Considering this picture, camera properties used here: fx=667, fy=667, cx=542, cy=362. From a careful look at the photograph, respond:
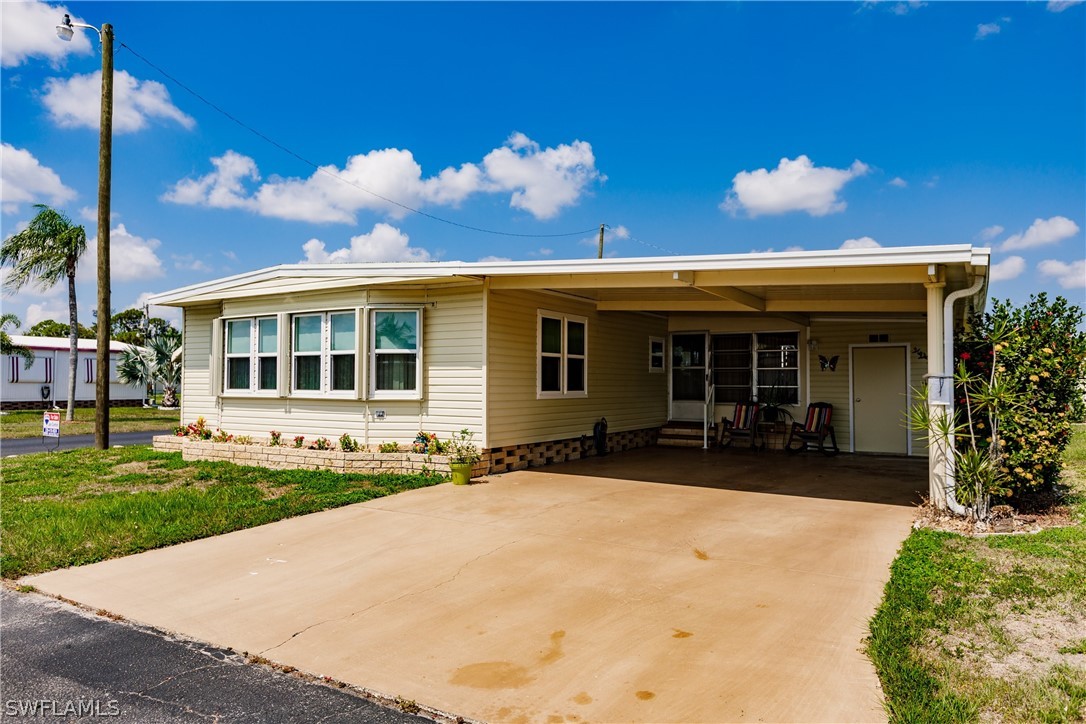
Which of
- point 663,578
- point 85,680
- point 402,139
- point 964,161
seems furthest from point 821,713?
point 402,139

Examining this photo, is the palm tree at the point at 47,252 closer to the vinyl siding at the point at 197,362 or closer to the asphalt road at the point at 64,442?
the asphalt road at the point at 64,442

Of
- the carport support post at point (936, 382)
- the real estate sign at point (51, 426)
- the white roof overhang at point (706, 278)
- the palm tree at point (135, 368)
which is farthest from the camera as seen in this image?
the palm tree at point (135, 368)

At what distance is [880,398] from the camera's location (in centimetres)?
1181

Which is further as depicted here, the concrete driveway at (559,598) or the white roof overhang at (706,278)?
the white roof overhang at (706,278)

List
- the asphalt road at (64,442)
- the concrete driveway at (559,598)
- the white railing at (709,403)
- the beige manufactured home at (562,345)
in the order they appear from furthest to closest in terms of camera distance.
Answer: the asphalt road at (64,442) < the white railing at (709,403) < the beige manufactured home at (562,345) < the concrete driveway at (559,598)

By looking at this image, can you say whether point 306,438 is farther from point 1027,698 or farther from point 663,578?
point 1027,698

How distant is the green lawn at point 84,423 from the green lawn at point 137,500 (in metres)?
7.41

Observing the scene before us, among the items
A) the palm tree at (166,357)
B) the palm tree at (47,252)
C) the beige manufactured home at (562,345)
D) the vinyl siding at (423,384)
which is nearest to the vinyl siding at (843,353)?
the beige manufactured home at (562,345)

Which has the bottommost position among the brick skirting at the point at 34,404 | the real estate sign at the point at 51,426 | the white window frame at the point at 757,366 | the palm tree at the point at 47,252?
the brick skirting at the point at 34,404

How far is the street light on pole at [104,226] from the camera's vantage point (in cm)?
1198

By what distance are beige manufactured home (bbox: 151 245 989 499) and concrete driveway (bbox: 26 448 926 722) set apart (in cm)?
241

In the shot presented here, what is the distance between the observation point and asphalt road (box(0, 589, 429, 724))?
2914mm

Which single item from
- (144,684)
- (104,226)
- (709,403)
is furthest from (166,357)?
(144,684)

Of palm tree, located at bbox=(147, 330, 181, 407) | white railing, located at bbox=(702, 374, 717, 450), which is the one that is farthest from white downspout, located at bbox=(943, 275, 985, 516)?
palm tree, located at bbox=(147, 330, 181, 407)
